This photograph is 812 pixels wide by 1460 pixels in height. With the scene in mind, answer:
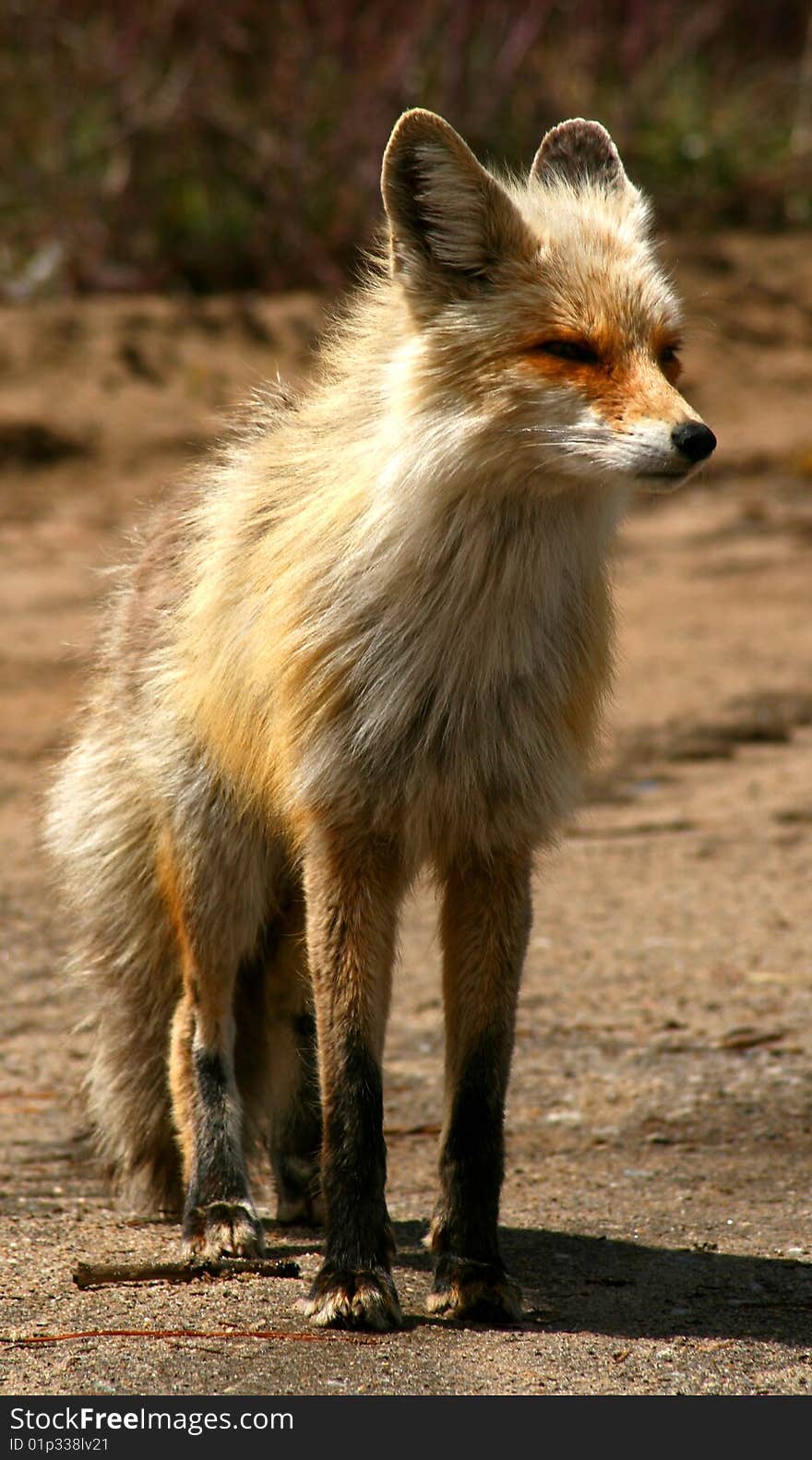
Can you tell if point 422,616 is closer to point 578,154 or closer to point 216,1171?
point 578,154

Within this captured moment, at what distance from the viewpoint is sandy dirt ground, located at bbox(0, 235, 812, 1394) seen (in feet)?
12.5

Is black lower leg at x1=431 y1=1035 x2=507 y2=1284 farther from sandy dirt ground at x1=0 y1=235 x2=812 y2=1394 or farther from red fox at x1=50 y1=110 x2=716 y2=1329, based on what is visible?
sandy dirt ground at x1=0 y1=235 x2=812 y2=1394

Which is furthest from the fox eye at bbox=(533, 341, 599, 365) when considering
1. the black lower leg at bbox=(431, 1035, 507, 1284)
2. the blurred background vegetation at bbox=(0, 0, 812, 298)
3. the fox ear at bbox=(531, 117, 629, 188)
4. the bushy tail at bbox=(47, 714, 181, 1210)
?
the blurred background vegetation at bbox=(0, 0, 812, 298)

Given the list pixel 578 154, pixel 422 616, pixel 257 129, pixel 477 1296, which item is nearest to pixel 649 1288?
pixel 477 1296

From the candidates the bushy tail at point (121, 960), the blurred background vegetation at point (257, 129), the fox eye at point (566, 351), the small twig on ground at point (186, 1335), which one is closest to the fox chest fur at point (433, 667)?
the fox eye at point (566, 351)

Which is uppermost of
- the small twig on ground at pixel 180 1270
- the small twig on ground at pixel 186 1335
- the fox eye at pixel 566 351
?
the fox eye at pixel 566 351

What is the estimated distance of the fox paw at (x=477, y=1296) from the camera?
4016mm

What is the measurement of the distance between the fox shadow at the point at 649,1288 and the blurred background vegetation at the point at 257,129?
35.2 feet

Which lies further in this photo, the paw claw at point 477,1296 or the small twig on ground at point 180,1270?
the small twig on ground at point 180,1270

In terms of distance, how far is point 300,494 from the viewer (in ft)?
14.0

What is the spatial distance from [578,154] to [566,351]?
3.42 feet

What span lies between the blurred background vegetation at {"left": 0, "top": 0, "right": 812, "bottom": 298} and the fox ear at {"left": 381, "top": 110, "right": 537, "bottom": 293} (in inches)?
407

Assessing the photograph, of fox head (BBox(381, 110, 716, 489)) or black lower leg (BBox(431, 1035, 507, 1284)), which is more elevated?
fox head (BBox(381, 110, 716, 489))

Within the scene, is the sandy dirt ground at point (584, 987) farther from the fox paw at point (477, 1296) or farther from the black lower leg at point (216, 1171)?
the black lower leg at point (216, 1171)
